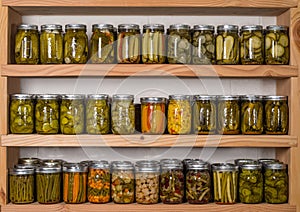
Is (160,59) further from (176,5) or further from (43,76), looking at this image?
(43,76)

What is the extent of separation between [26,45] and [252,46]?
769 millimetres

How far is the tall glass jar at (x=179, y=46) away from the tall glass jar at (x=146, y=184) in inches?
14.7

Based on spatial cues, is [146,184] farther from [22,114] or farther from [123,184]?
[22,114]

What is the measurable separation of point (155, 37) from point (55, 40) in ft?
1.12

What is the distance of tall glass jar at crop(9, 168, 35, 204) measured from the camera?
6.77 ft

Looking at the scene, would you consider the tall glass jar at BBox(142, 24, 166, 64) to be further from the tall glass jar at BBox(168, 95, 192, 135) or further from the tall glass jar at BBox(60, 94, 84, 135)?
the tall glass jar at BBox(60, 94, 84, 135)

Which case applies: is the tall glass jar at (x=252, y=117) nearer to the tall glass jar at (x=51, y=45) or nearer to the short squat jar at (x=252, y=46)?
the short squat jar at (x=252, y=46)

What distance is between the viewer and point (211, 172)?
2.10m

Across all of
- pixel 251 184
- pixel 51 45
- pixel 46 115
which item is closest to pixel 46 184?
pixel 46 115

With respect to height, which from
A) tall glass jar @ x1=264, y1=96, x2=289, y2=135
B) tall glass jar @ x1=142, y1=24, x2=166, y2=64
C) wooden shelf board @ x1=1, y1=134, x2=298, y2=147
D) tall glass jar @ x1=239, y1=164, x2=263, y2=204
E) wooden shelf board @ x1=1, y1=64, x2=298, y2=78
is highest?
tall glass jar @ x1=142, y1=24, x2=166, y2=64

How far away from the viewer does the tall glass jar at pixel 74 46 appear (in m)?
2.10

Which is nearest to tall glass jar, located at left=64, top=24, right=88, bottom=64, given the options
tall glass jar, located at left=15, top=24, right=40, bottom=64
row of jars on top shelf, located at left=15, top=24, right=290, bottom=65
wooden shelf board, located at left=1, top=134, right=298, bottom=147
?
row of jars on top shelf, located at left=15, top=24, right=290, bottom=65

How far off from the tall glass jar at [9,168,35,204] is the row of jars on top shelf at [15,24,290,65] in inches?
14.7

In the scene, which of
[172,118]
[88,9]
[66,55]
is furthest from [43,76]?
[172,118]
